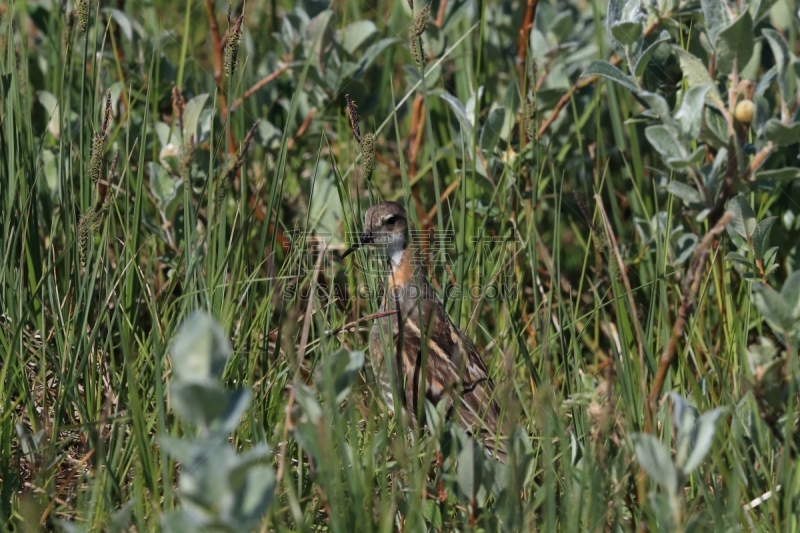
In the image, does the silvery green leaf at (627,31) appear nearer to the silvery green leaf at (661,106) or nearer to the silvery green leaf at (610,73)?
the silvery green leaf at (610,73)

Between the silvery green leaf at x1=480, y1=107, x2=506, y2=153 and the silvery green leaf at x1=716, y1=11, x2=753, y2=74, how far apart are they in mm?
1307

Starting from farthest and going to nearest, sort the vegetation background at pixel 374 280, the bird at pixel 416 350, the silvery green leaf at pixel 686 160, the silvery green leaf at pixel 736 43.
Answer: the bird at pixel 416 350 < the silvery green leaf at pixel 736 43 < the silvery green leaf at pixel 686 160 < the vegetation background at pixel 374 280

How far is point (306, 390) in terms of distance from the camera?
93.1 inches

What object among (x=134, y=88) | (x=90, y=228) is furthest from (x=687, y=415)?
(x=134, y=88)

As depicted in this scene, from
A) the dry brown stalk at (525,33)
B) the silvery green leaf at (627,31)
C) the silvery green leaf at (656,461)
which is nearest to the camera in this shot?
the silvery green leaf at (656,461)

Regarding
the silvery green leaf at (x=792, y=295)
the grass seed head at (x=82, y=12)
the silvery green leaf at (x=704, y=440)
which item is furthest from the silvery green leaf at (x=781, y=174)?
the grass seed head at (x=82, y=12)

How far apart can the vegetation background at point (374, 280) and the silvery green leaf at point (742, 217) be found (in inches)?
0.6

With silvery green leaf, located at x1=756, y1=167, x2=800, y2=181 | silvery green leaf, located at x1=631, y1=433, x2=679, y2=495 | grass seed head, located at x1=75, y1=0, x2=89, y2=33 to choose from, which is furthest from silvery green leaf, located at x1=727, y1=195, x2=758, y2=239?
grass seed head, located at x1=75, y1=0, x2=89, y2=33

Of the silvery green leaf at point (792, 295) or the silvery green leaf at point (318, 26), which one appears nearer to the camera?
the silvery green leaf at point (792, 295)

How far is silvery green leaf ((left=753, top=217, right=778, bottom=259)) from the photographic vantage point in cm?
375

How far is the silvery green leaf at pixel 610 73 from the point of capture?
3.79 metres

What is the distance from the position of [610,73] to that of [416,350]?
68.2 inches

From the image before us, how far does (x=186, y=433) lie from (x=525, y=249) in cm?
235

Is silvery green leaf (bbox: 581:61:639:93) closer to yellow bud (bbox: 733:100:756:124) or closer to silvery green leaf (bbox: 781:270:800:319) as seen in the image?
yellow bud (bbox: 733:100:756:124)
